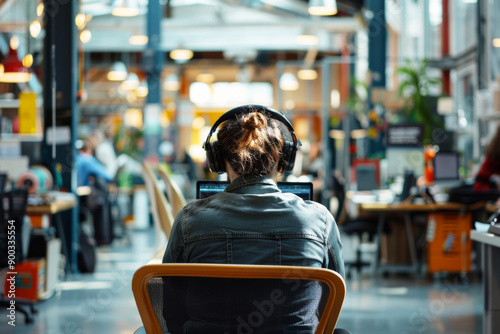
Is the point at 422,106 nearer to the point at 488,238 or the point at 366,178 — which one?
the point at 366,178

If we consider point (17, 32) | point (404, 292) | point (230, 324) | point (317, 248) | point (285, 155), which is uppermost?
point (17, 32)

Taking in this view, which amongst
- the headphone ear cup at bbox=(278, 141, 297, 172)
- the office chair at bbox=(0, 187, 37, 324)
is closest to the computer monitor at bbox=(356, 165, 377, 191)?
the office chair at bbox=(0, 187, 37, 324)

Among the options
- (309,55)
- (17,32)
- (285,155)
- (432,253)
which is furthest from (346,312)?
(309,55)

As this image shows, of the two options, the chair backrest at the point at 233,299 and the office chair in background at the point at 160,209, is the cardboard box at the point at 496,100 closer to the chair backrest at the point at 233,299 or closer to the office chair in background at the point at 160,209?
the office chair in background at the point at 160,209

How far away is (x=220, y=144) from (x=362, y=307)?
3.75m

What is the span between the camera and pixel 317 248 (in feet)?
5.86

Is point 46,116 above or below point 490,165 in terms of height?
above

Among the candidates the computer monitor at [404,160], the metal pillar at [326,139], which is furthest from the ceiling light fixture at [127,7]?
the computer monitor at [404,160]

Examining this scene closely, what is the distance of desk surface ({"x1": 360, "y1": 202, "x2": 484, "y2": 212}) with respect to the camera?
22.0 ft

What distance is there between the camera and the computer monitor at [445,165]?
281 inches

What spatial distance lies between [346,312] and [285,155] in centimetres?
338

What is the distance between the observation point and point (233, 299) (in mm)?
1530

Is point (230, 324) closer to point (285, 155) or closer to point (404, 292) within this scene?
point (285, 155)

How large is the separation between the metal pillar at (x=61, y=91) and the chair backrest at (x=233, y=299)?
589cm
